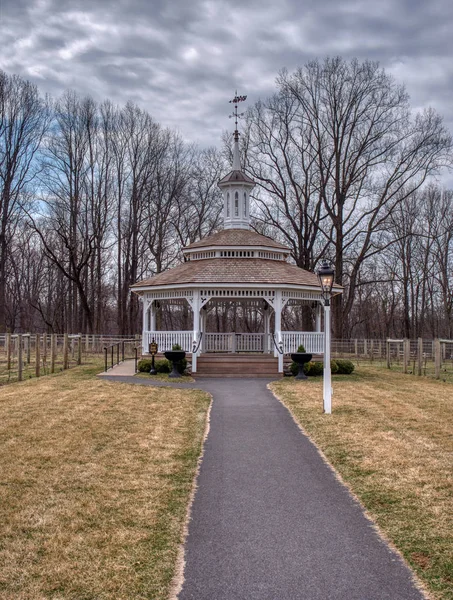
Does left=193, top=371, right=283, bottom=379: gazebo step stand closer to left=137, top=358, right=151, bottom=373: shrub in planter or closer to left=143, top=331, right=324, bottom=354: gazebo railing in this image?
left=143, top=331, right=324, bottom=354: gazebo railing

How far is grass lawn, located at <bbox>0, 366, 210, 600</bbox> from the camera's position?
4.25 meters

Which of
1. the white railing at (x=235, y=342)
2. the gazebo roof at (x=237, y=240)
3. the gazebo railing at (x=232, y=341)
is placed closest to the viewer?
the gazebo railing at (x=232, y=341)

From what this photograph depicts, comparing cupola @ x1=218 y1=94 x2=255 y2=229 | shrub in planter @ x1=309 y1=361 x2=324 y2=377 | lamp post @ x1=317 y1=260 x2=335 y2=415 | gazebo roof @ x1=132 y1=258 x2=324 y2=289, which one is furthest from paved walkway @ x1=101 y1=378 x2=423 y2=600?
cupola @ x1=218 y1=94 x2=255 y2=229

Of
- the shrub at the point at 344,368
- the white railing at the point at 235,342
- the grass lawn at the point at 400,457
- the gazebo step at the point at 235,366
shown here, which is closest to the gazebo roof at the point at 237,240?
the white railing at the point at 235,342

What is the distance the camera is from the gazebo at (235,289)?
69.6ft

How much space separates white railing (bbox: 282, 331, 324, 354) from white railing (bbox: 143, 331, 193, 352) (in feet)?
11.9

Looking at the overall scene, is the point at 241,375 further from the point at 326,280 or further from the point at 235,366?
the point at 326,280

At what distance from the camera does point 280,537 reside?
202 inches

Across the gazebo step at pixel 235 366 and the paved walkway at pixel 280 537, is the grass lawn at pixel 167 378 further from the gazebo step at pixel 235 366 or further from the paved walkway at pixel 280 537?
the paved walkway at pixel 280 537

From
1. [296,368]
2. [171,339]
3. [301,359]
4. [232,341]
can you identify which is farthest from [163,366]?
[301,359]

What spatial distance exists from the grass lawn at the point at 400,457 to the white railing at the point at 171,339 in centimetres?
618

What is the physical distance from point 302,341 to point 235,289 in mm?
3330

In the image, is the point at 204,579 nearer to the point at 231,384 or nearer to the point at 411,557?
the point at 411,557

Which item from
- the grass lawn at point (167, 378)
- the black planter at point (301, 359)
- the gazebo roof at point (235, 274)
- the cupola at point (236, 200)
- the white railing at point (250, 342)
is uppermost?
the cupola at point (236, 200)
